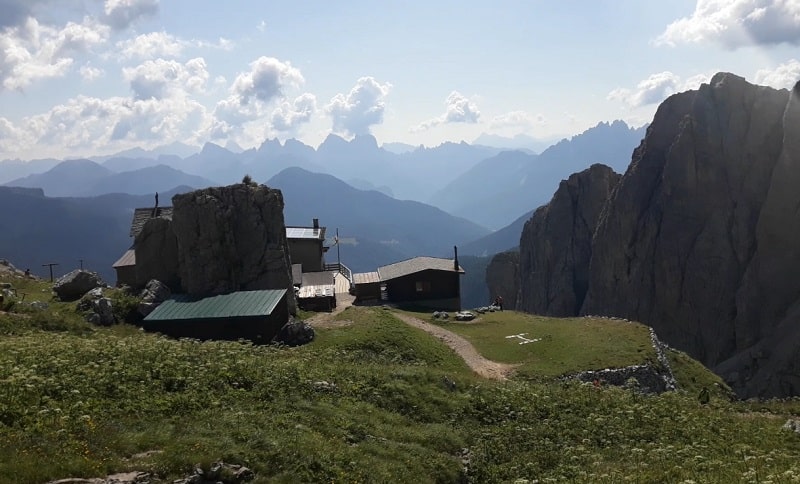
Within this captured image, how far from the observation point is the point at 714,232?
10369cm

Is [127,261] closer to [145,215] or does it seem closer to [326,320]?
[145,215]

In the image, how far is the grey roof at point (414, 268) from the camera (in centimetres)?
6400

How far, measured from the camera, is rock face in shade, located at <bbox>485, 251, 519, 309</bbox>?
519 feet

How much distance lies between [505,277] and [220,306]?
129969 millimetres

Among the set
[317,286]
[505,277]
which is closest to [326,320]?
[317,286]

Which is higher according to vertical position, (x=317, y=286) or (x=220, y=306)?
(x=317, y=286)

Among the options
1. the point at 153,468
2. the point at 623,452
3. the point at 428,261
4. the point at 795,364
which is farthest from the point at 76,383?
the point at 795,364

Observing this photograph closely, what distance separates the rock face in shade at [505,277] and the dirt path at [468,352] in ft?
354

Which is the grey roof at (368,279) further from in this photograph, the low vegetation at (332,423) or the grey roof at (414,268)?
the low vegetation at (332,423)

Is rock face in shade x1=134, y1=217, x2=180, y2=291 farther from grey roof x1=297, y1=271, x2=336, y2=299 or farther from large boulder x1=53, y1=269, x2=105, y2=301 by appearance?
grey roof x1=297, y1=271, x2=336, y2=299

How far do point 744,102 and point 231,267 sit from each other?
101 meters

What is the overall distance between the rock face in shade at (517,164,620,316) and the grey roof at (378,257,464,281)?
72.6 meters

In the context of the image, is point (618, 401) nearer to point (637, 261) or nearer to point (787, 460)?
point (787, 460)

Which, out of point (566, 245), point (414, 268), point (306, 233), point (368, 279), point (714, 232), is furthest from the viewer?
point (566, 245)
